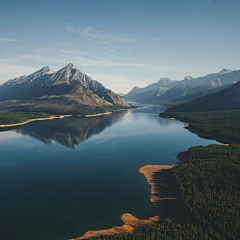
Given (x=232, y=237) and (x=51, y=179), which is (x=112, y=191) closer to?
(x=51, y=179)

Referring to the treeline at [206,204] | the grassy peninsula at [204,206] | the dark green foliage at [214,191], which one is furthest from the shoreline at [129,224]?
the dark green foliage at [214,191]

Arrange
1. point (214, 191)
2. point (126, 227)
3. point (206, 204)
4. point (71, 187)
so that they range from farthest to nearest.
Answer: point (71, 187) < point (214, 191) < point (206, 204) < point (126, 227)

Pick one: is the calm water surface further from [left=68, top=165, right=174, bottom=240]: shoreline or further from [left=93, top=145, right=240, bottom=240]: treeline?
[left=93, top=145, right=240, bottom=240]: treeline

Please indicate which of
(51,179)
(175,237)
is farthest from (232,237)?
(51,179)

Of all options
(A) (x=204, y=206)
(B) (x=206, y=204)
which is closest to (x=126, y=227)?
(A) (x=204, y=206)

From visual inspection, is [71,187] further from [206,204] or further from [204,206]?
[206,204]

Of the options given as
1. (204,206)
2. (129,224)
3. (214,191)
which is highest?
(214,191)

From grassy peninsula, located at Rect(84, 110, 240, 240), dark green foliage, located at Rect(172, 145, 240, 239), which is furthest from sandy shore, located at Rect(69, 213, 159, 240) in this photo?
dark green foliage, located at Rect(172, 145, 240, 239)

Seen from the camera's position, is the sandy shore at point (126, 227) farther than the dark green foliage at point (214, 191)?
Yes

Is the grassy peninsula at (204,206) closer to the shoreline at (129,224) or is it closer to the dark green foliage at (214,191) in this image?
the dark green foliage at (214,191)
